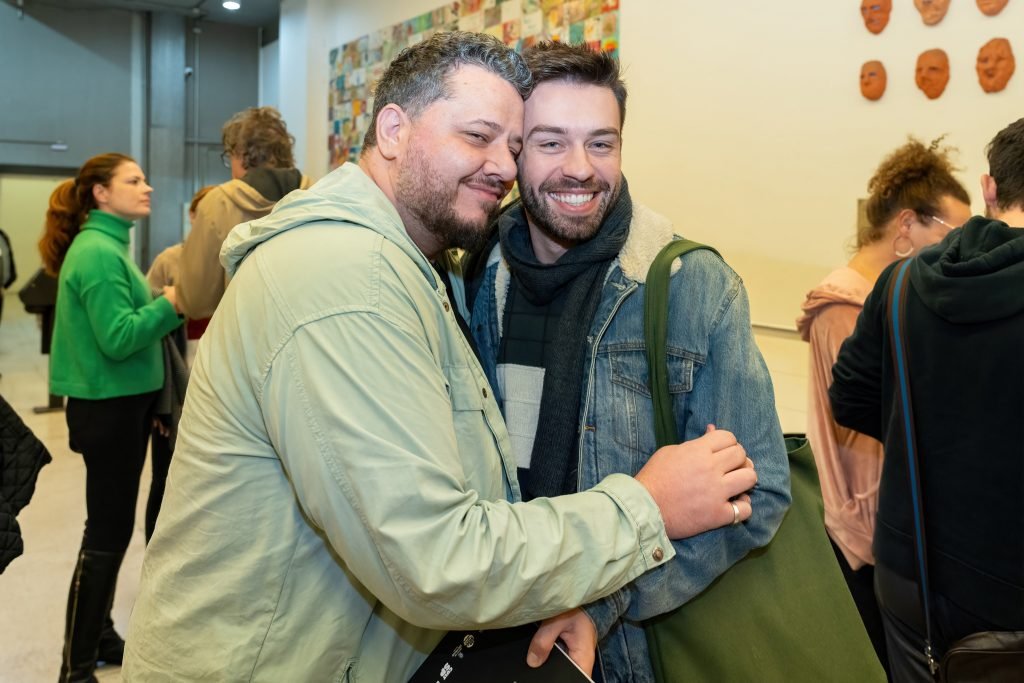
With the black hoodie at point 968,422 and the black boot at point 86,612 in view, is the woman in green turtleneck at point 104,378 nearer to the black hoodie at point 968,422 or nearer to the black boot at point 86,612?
the black boot at point 86,612

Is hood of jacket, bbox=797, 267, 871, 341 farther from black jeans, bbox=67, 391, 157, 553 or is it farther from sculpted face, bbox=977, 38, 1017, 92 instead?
black jeans, bbox=67, 391, 157, 553

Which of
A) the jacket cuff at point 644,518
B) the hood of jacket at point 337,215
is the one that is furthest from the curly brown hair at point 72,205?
the jacket cuff at point 644,518

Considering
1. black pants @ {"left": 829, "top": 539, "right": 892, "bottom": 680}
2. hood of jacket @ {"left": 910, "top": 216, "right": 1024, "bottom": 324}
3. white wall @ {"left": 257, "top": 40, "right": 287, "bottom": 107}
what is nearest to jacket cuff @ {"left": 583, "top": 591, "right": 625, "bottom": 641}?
hood of jacket @ {"left": 910, "top": 216, "right": 1024, "bottom": 324}

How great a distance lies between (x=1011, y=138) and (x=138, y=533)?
4412 mm

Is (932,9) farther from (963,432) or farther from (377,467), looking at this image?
(377,467)

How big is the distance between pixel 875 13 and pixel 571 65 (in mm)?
2110

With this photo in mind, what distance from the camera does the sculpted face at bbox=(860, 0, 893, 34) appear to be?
119 inches

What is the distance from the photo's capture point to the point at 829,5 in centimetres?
321

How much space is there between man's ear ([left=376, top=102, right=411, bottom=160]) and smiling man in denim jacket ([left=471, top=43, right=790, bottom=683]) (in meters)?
0.29

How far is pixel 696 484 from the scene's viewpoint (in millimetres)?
1190

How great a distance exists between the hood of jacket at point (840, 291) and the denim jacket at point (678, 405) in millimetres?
1199

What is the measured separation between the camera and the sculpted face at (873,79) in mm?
3062

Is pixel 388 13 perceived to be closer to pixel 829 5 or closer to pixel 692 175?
pixel 692 175

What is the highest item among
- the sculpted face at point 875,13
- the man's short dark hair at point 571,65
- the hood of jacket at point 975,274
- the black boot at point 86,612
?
the sculpted face at point 875,13
